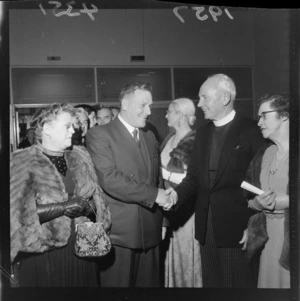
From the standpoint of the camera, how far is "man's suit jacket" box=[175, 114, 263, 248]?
3238 mm

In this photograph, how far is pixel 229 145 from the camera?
3262mm

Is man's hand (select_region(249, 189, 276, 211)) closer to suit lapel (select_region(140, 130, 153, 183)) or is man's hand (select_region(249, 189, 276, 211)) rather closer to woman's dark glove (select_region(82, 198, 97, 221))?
suit lapel (select_region(140, 130, 153, 183))

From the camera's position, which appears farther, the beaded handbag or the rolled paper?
the rolled paper

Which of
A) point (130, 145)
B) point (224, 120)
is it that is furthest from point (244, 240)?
point (130, 145)

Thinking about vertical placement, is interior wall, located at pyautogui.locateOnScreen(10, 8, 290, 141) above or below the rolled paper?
above

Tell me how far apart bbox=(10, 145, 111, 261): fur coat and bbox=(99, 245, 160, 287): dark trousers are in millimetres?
229

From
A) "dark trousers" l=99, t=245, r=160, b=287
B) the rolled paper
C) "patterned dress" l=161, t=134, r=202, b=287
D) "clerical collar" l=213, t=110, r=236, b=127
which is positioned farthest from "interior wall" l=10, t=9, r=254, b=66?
"dark trousers" l=99, t=245, r=160, b=287

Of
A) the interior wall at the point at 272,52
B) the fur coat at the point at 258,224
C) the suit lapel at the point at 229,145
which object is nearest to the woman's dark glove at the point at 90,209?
the suit lapel at the point at 229,145

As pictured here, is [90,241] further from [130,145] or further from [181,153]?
[181,153]

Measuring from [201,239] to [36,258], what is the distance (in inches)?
45.0

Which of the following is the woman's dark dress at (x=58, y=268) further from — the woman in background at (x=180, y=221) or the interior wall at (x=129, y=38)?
the interior wall at (x=129, y=38)

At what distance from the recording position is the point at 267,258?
3236mm

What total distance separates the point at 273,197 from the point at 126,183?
102cm

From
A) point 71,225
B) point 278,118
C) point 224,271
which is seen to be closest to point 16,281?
point 71,225
